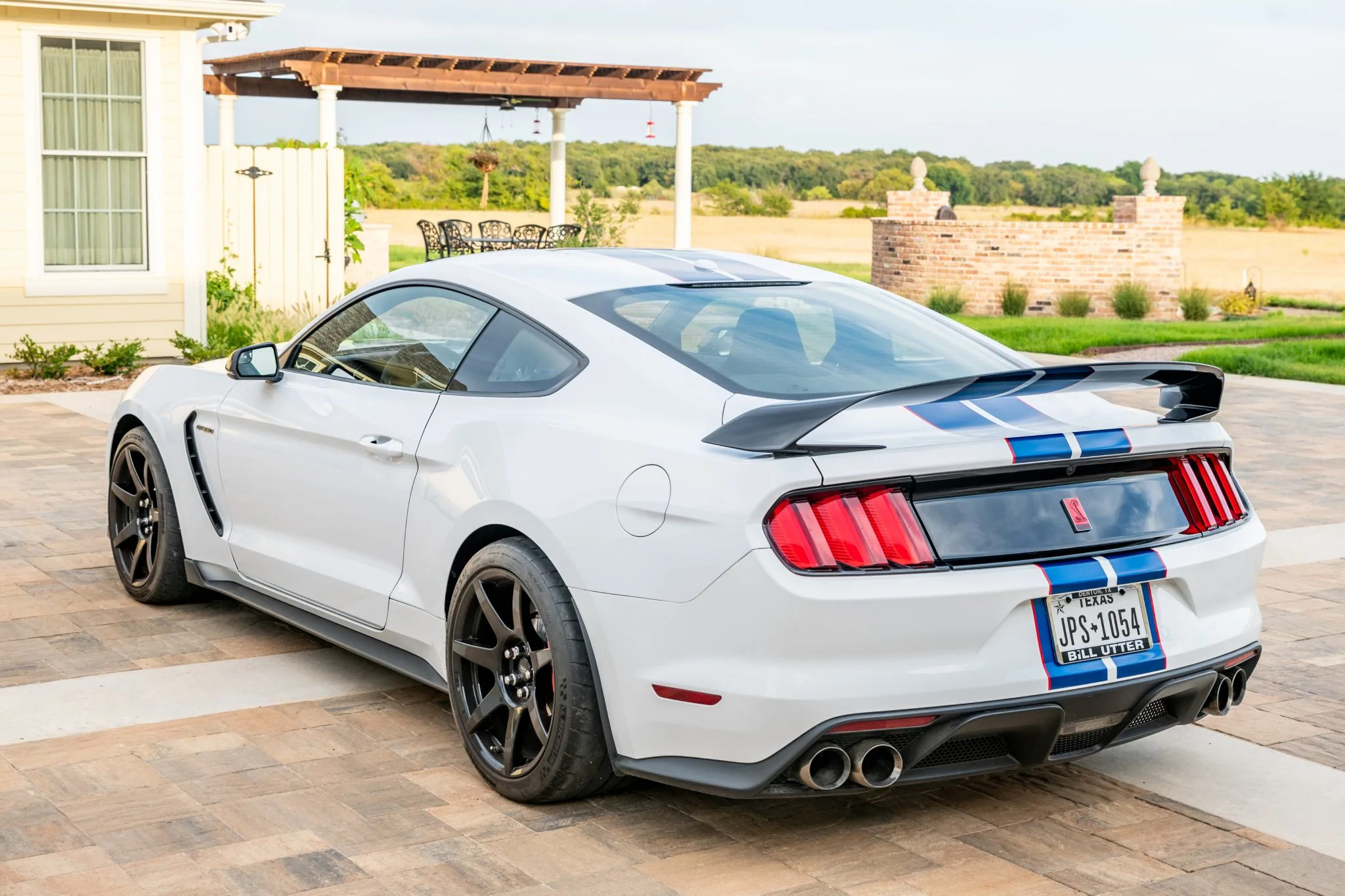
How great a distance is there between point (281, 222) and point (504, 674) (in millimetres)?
12699

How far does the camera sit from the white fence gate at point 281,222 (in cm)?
1555

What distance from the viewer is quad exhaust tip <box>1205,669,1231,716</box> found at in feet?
13.1

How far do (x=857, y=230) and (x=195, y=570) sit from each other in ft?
160

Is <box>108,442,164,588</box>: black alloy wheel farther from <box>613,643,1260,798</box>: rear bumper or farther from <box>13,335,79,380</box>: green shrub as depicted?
<box>13,335,79,380</box>: green shrub

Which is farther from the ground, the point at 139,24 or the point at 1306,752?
the point at 139,24

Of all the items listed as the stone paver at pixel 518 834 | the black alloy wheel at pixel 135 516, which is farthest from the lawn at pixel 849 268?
the stone paver at pixel 518 834

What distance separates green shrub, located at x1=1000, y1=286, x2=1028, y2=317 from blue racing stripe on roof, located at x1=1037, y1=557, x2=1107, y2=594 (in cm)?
2147

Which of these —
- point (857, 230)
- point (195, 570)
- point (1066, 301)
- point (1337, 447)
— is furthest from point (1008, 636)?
point (857, 230)

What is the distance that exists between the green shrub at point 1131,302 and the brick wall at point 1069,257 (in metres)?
0.64

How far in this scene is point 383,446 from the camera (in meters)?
4.60

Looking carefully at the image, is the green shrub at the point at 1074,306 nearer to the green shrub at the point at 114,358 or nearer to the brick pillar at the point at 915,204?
the brick pillar at the point at 915,204

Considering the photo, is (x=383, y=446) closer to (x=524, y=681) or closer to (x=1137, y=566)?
(x=524, y=681)

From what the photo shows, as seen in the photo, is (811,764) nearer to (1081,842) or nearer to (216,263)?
(1081,842)

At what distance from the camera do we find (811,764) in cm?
354
